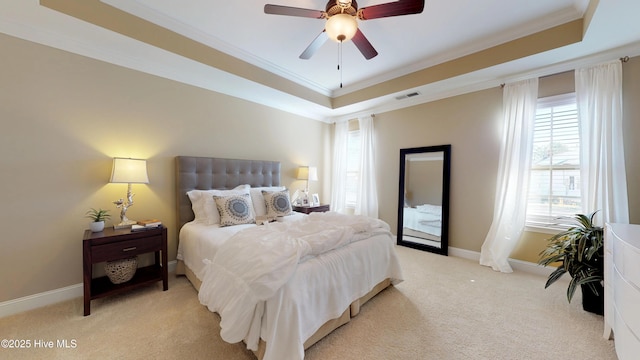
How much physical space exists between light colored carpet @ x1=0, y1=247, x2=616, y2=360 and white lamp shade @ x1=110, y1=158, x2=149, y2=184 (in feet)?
3.94

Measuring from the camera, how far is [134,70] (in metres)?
2.75

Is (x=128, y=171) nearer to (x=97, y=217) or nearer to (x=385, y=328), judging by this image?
(x=97, y=217)

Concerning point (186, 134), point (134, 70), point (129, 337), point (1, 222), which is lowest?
point (129, 337)

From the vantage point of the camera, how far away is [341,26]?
6.31 feet

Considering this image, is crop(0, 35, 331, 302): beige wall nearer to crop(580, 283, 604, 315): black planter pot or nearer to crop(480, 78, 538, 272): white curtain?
crop(480, 78, 538, 272): white curtain

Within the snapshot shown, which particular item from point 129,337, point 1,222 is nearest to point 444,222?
point 129,337

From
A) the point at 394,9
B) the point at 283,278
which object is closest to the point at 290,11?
the point at 394,9

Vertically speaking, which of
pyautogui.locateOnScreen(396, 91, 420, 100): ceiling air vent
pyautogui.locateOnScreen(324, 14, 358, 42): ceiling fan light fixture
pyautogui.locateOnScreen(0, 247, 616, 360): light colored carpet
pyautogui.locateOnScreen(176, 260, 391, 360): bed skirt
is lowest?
pyautogui.locateOnScreen(0, 247, 616, 360): light colored carpet

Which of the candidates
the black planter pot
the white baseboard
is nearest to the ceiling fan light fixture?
the black planter pot

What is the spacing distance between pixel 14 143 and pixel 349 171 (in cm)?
451

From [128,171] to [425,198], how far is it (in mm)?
4114

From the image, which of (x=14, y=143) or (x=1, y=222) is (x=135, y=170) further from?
(x=1, y=222)

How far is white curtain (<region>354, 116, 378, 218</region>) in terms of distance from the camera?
4.59 m

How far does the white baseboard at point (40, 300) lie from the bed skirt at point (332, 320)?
913mm
